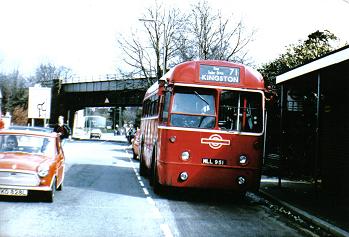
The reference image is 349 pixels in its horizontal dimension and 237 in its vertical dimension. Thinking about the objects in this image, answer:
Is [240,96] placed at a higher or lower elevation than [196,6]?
lower

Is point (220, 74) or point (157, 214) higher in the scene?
point (220, 74)

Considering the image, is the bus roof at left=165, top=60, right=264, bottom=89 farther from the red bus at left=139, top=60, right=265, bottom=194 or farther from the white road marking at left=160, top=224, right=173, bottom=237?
the white road marking at left=160, top=224, right=173, bottom=237

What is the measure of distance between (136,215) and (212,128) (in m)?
3.34

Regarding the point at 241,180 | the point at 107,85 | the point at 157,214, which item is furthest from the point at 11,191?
the point at 107,85

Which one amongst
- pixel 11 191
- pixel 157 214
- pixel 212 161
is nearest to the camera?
pixel 157 214

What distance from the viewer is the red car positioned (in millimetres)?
9656

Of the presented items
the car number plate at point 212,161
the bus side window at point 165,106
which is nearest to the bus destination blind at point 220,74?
the bus side window at point 165,106

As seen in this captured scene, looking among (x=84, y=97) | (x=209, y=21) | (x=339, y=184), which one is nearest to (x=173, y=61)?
(x=209, y=21)

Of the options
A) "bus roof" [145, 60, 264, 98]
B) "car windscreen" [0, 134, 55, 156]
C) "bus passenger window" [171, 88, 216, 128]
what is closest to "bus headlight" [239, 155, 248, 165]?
"bus passenger window" [171, 88, 216, 128]

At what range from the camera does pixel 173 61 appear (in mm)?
41375

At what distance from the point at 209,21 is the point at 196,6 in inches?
67.8

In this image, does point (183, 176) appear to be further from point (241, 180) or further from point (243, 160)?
point (243, 160)

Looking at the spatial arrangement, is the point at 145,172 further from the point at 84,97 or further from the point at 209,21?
the point at 84,97

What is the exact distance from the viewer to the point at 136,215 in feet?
30.2
